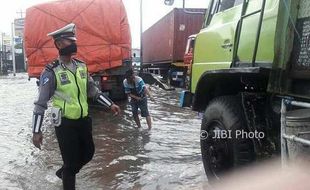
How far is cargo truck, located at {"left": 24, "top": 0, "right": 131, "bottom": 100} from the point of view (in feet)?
44.8

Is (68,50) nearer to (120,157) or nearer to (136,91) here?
(120,157)

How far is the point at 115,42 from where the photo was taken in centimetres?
1392

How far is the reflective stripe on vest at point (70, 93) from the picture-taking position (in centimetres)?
490

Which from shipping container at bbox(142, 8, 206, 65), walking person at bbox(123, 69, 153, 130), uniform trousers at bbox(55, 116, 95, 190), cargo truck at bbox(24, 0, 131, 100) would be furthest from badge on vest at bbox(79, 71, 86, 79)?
shipping container at bbox(142, 8, 206, 65)

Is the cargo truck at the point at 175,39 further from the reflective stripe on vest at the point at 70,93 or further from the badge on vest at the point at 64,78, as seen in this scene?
the badge on vest at the point at 64,78

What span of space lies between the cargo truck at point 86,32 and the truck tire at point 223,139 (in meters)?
9.04

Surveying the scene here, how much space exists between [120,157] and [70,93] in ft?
9.65

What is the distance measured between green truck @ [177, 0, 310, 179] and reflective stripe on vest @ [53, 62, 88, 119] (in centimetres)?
125

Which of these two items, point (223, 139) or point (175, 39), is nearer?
point (223, 139)

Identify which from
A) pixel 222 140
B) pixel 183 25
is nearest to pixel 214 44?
pixel 222 140

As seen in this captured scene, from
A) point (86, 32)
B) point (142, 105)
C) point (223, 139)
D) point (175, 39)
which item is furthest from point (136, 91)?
point (175, 39)

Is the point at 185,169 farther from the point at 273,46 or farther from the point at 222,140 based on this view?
the point at 273,46

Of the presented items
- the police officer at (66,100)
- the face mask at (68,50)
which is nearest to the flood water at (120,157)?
the police officer at (66,100)

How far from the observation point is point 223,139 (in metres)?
4.62
